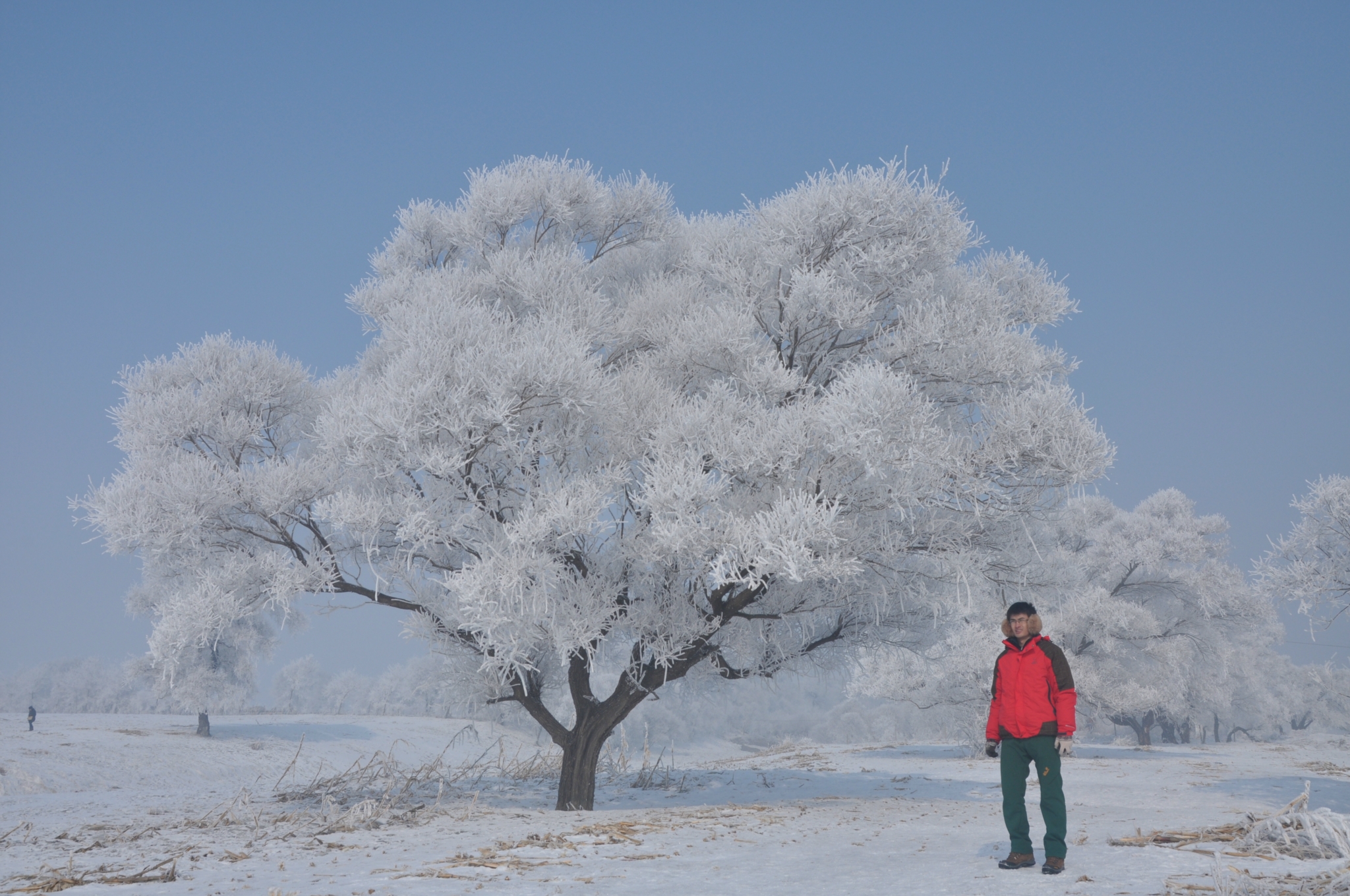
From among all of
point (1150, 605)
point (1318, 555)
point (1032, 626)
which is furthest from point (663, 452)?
point (1150, 605)

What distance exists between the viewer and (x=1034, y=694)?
20.1 ft

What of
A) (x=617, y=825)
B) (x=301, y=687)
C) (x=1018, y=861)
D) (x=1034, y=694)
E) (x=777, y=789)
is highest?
(x=1034, y=694)

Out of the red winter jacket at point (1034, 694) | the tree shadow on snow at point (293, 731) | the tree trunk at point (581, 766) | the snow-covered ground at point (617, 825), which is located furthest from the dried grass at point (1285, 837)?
the tree shadow on snow at point (293, 731)

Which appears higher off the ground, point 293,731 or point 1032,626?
point 1032,626

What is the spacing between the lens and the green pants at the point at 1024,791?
19.1 ft

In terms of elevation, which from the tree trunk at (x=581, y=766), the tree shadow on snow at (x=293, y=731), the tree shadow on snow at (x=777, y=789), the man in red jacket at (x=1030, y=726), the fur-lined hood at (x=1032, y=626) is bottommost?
the tree shadow on snow at (x=293, y=731)

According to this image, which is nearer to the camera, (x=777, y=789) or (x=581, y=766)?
(x=581, y=766)

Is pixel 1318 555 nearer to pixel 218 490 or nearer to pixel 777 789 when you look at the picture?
pixel 777 789

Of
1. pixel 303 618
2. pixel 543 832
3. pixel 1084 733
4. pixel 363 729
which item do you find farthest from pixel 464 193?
pixel 1084 733

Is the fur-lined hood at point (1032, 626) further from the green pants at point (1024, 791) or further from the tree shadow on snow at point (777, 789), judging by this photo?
the tree shadow on snow at point (777, 789)

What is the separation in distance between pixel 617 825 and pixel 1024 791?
4.21 metres

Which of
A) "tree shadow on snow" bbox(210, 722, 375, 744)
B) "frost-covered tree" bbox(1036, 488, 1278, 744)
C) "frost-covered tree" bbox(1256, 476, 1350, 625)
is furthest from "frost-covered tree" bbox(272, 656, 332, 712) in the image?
"frost-covered tree" bbox(1256, 476, 1350, 625)

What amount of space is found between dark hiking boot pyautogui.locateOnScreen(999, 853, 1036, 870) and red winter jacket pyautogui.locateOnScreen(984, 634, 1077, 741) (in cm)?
81

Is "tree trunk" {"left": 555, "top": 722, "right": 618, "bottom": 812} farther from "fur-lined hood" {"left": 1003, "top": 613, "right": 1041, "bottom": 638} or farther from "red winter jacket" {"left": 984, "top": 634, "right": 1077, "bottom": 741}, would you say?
"fur-lined hood" {"left": 1003, "top": 613, "right": 1041, "bottom": 638}
